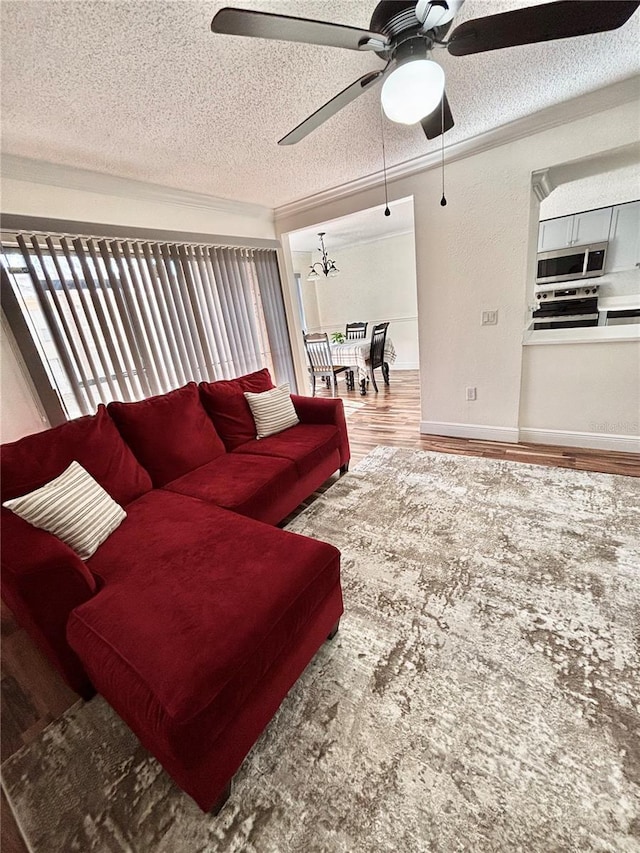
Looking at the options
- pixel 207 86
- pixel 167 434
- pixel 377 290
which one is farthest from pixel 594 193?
pixel 167 434

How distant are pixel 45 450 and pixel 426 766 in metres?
2.06

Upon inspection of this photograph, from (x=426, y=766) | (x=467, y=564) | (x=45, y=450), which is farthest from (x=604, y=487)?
(x=45, y=450)

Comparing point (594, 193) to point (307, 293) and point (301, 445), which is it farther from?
point (307, 293)

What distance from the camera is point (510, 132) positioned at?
97.3 inches

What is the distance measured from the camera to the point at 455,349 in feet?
10.6

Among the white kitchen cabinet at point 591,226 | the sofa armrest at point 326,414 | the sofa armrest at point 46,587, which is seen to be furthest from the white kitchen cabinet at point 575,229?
the sofa armrest at point 46,587

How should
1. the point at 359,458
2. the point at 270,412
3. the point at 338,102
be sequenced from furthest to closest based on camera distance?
the point at 359,458
the point at 270,412
the point at 338,102

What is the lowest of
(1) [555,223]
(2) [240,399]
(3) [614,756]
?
(3) [614,756]

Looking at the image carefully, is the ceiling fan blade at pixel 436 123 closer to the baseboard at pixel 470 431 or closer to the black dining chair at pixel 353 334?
the baseboard at pixel 470 431

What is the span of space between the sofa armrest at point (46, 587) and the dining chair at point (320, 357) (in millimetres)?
4141

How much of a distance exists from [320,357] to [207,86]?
3.61 metres

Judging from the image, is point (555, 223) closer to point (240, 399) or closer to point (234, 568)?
point (240, 399)

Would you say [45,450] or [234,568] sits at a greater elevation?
[45,450]

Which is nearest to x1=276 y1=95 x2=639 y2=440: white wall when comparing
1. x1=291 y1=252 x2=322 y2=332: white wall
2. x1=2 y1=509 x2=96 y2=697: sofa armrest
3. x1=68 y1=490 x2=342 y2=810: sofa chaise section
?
x1=68 y1=490 x2=342 y2=810: sofa chaise section
